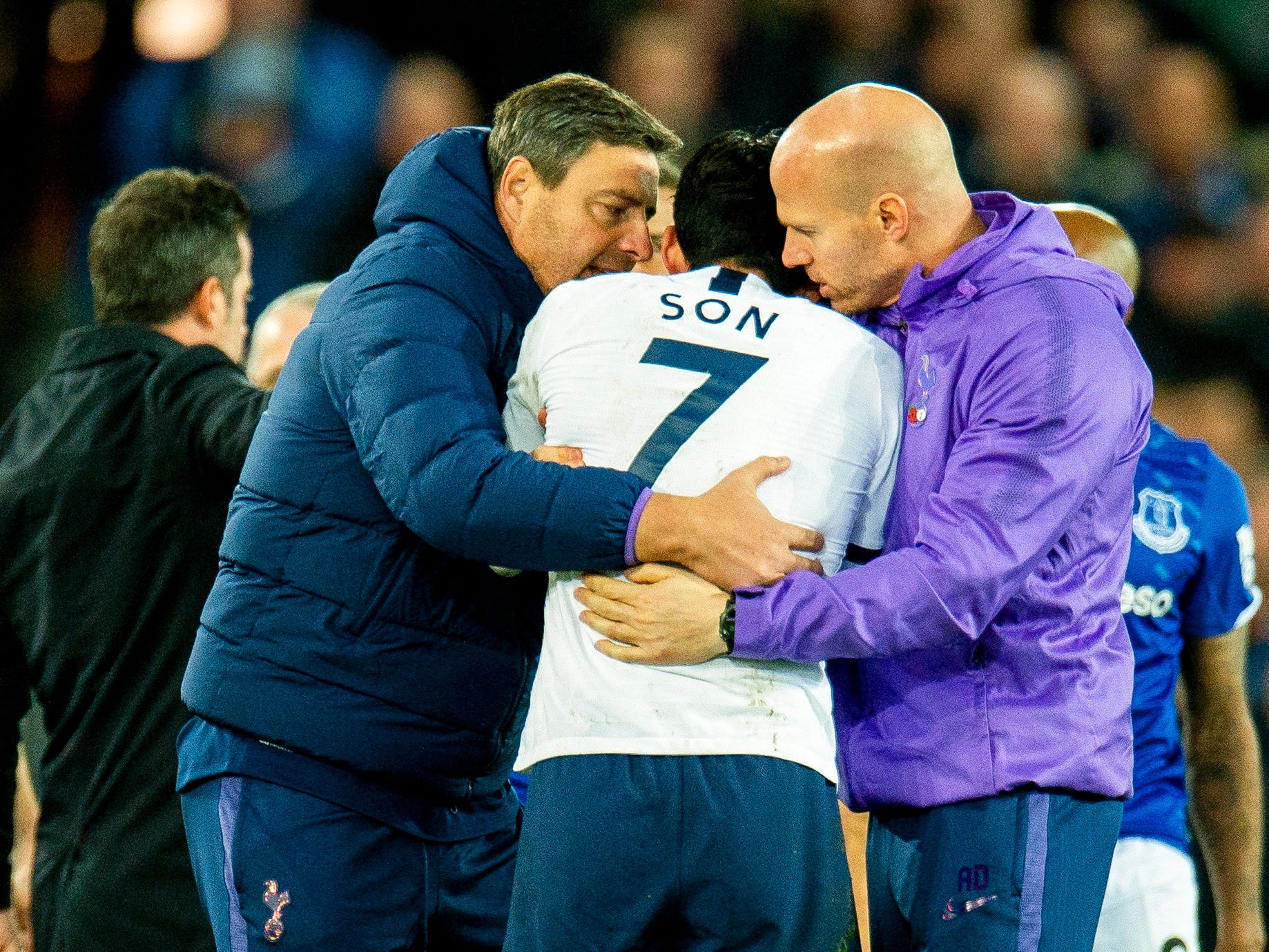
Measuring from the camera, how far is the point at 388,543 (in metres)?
3.00

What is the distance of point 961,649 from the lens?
2846 mm

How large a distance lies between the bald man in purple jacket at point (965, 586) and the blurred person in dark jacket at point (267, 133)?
4236 millimetres

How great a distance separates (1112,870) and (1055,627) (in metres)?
1.36

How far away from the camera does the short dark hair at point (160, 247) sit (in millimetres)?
4062

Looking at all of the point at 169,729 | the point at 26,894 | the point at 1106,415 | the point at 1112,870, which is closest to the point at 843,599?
the point at 1106,415

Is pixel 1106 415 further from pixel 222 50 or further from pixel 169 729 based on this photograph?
pixel 222 50

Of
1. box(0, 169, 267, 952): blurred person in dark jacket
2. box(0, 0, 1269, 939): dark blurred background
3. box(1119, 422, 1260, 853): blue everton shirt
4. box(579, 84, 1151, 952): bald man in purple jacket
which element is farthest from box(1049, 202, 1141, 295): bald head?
box(0, 0, 1269, 939): dark blurred background

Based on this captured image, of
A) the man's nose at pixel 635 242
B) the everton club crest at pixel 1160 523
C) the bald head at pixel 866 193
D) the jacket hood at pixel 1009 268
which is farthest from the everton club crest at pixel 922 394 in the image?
the everton club crest at pixel 1160 523

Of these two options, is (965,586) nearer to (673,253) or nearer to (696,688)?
(696,688)

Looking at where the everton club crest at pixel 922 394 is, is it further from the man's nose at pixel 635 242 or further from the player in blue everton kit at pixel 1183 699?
the player in blue everton kit at pixel 1183 699

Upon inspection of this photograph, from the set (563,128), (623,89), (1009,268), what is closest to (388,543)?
(563,128)

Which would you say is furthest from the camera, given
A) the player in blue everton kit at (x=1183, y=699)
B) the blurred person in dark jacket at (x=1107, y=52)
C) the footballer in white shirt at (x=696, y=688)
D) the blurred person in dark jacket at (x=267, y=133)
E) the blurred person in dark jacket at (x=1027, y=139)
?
the blurred person in dark jacket at (x=1107, y=52)

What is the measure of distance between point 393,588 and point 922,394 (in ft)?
3.57

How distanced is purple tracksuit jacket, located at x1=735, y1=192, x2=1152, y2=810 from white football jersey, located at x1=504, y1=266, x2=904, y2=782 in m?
0.12
